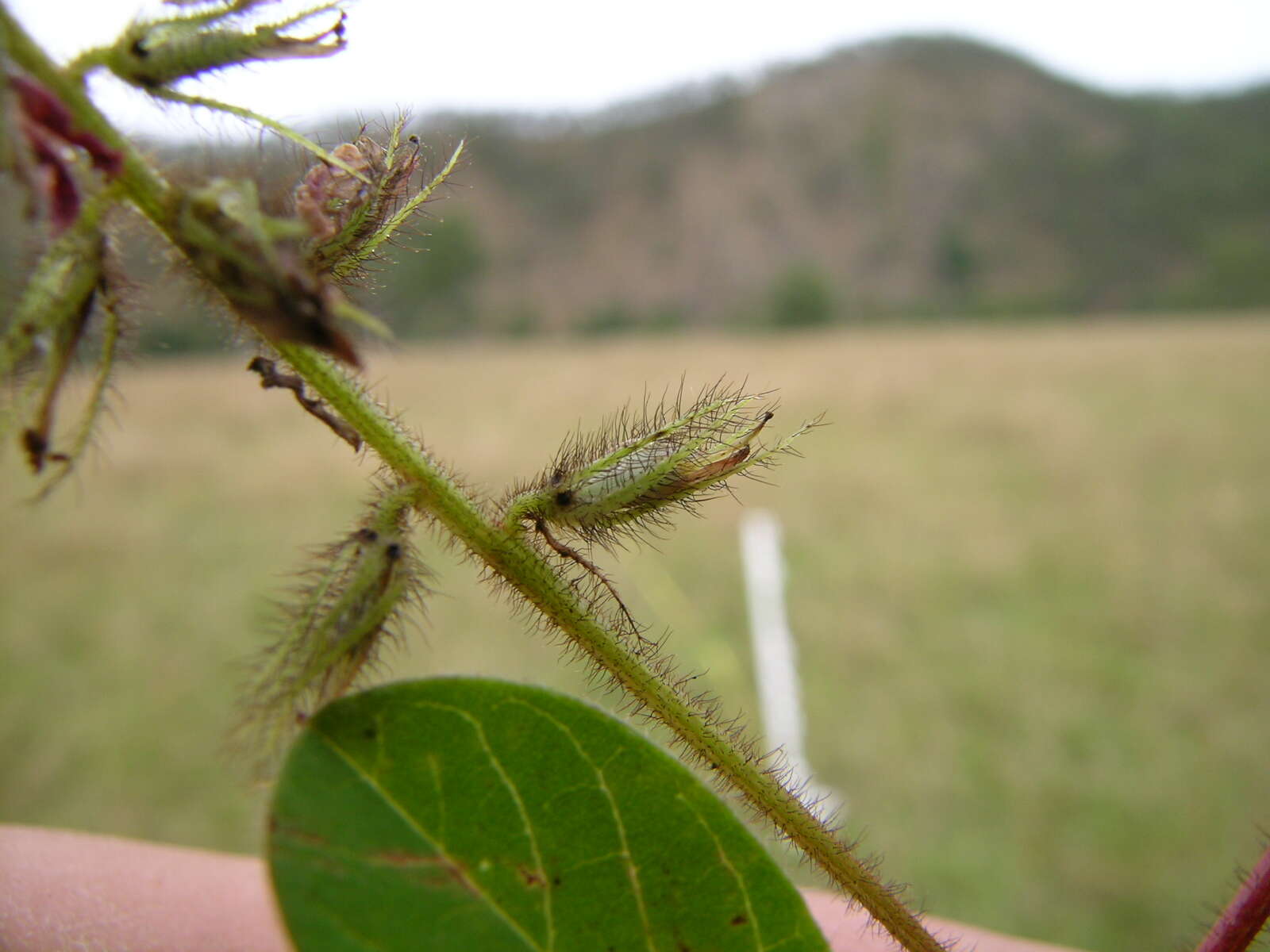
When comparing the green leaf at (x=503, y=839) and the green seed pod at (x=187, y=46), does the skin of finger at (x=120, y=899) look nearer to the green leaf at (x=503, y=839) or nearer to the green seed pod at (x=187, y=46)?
the green leaf at (x=503, y=839)

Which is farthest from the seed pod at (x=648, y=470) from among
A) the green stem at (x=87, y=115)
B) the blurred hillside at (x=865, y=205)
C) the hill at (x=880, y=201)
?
the hill at (x=880, y=201)

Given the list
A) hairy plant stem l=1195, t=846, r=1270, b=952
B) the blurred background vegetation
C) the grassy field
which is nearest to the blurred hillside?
the blurred background vegetation

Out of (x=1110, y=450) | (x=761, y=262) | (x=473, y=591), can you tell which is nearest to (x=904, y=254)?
(x=761, y=262)

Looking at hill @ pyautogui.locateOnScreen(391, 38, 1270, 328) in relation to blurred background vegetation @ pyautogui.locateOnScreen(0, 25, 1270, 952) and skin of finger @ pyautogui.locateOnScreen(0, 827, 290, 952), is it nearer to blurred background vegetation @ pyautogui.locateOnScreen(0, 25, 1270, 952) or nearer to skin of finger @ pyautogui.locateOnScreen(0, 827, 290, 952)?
blurred background vegetation @ pyautogui.locateOnScreen(0, 25, 1270, 952)

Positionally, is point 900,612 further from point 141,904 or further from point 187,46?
point 187,46

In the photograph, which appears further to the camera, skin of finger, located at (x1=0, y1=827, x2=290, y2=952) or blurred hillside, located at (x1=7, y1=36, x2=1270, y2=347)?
blurred hillside, located at (x1=7, y1=36, x2=1270, y2=347)

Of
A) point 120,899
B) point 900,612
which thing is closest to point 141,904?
point 120,899
